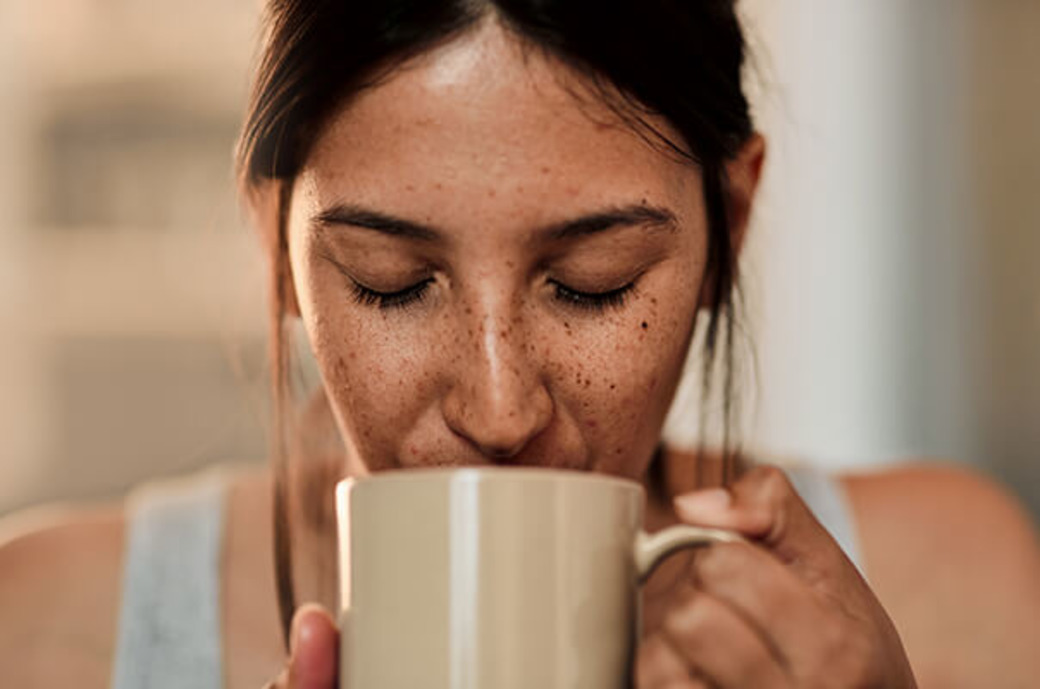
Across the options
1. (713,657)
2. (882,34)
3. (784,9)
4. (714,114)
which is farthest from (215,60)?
(713,657)

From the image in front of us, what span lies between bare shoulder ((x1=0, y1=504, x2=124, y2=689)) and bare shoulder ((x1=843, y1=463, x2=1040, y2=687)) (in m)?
0.71

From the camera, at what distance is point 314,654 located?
556 millimetres

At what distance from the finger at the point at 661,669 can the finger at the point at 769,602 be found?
1.3 inches

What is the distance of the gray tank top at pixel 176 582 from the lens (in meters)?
0.97

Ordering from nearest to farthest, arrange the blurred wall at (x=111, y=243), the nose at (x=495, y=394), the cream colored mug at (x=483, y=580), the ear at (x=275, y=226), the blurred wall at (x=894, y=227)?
the cream colored mug at (x=483, y=580)
the nose at (x=495, y=394)
the ear at (x=275, y=226)
the blurred wall at (x=894, y=227)
the blurred wall at (x=111, y=243)

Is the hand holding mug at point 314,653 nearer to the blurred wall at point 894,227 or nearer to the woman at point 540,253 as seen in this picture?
the woman at point 540,253

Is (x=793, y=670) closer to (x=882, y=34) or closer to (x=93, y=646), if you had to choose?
(x=93, y=646)

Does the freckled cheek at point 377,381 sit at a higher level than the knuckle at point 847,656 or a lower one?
higher

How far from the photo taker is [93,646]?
1.02 m

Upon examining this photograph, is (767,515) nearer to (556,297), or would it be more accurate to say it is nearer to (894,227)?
(556,297)

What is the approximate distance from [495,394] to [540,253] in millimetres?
87

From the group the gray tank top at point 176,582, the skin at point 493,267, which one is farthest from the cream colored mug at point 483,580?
the gray tank top at point 176,582

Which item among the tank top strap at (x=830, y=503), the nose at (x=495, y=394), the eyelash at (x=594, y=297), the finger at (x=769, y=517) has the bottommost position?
the tank top strap at (x=830, y=503)

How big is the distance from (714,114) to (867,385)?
1.38 m
